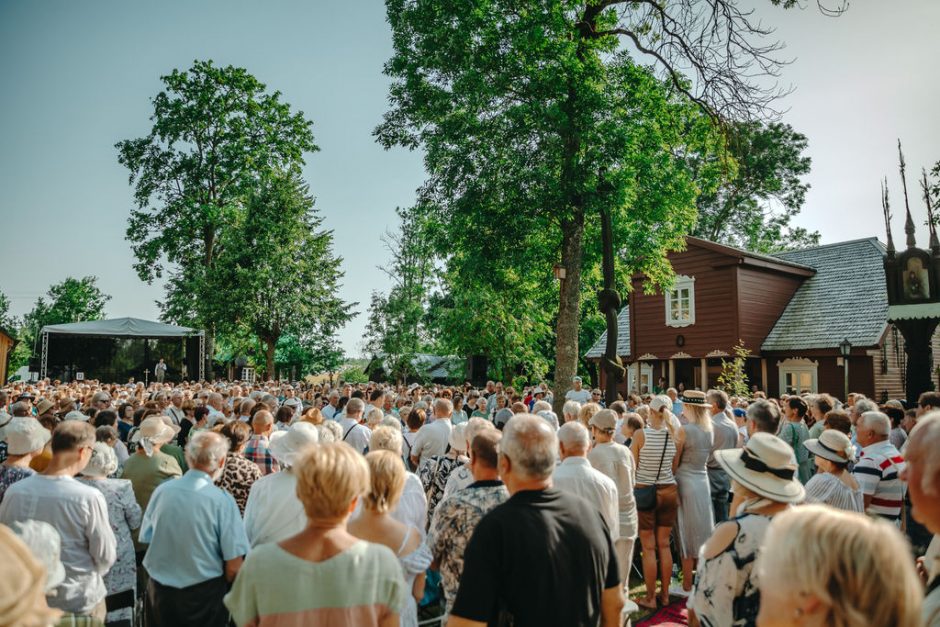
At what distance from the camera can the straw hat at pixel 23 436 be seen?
14.3 feet

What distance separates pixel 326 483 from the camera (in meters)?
2.48

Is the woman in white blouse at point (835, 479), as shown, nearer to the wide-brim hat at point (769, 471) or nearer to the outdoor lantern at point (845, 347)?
the wide-brim hat at point (769, 471)

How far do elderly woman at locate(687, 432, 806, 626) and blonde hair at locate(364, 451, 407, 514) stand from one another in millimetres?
1696

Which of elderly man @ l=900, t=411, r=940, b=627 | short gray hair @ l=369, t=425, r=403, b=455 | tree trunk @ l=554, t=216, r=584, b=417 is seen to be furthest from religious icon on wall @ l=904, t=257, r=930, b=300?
elderly man @ l=900, t=411, r=940, b=627

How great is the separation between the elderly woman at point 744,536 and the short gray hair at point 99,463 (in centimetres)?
426

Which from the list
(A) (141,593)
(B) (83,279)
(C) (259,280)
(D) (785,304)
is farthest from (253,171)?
(B) (83,279)

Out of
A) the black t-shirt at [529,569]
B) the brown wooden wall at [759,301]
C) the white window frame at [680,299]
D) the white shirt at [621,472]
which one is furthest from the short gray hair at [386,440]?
the white window frame at [680,299]

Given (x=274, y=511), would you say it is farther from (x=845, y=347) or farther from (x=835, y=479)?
(x=845, y=347)

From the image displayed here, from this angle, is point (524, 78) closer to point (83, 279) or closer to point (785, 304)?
point (785, 304)

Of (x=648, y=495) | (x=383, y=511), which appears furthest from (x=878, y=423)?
(x=383, y=511)

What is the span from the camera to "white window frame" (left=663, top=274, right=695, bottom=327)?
26578 millimetres

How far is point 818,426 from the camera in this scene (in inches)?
307

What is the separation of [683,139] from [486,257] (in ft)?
20.3

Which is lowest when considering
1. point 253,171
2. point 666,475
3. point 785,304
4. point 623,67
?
point 666,475
